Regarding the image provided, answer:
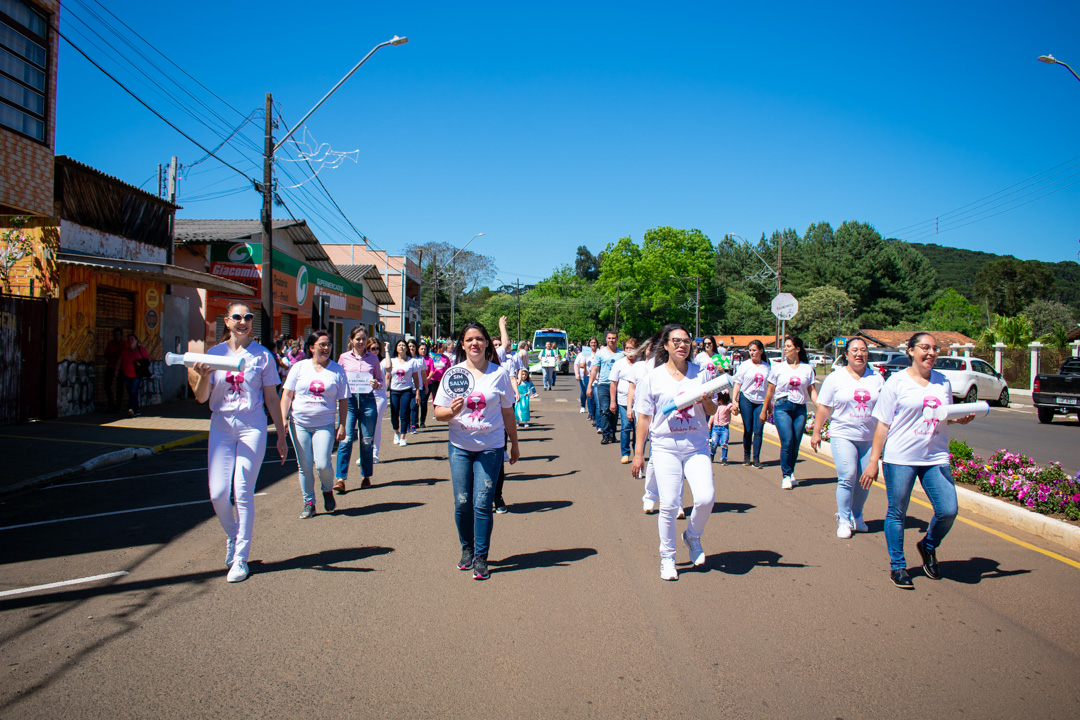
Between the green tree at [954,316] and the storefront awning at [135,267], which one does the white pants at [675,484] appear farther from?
the green tree at [954,316]

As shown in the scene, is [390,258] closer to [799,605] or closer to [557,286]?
[557,286]

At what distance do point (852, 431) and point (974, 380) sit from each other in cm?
2169

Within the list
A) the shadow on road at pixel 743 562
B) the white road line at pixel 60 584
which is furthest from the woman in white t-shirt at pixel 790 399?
the white road line at pixel 60 584

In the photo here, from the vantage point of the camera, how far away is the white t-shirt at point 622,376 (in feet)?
32.0

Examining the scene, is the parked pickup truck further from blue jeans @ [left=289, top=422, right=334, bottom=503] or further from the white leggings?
the white leggings

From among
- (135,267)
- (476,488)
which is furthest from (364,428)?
(135,267)

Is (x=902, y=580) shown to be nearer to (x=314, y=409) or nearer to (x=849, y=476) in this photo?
(x=849, y=476)

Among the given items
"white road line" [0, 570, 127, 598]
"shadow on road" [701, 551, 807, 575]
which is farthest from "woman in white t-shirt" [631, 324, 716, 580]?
"white road line" [0, 570, 127, 598]

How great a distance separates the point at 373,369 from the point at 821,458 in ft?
22.7

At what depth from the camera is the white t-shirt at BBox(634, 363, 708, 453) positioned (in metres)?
4.94

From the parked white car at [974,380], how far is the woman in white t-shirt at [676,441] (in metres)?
22.8

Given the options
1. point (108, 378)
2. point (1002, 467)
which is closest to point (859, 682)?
point (1002, 467)

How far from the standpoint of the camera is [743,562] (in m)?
5.39

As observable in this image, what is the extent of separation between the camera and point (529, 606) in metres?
4.45
